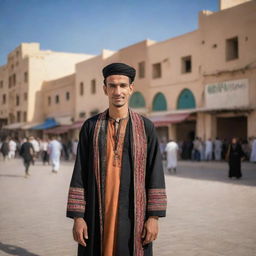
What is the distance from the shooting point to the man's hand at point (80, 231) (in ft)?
8.28

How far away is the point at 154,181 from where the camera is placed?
8.61 feet

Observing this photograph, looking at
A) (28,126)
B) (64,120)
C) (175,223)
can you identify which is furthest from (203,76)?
(28,126)

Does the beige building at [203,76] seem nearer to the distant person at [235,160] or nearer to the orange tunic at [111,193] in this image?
the distant person at [235,160]

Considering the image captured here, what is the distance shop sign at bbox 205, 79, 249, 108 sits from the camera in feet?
64.4

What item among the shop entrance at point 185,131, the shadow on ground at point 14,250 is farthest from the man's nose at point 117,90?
the shop entrance at point 185,131

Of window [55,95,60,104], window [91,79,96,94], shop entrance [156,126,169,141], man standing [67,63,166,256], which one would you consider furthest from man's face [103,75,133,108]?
window [55,95,60,104]

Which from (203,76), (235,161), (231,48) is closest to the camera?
(235,161)

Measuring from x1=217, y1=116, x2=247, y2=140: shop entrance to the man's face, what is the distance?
20.4 meters

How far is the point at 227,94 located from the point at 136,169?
18.8 m

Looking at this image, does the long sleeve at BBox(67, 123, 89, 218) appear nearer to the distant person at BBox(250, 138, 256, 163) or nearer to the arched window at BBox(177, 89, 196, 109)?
the distant person at BBox(250, 138, 256, 163)

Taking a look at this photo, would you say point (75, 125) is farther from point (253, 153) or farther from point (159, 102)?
point (253, 153)

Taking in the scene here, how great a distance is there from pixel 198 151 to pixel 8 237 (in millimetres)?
16948

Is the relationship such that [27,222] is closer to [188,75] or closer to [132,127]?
[132,127]

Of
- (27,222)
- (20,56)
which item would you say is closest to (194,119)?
(27,222)
